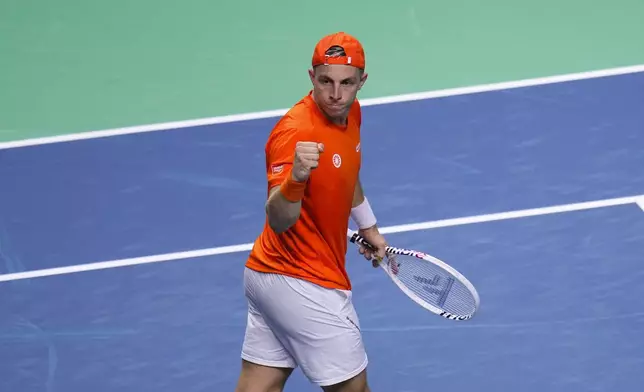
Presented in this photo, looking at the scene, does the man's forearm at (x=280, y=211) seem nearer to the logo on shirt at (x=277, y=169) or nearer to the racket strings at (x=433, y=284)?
the logo on shirt at (x=277, y=169)

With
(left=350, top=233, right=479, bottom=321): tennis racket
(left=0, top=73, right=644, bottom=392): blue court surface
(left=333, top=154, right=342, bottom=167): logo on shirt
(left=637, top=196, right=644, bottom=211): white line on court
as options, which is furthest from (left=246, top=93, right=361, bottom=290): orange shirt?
(left=637, top=196, right=644, bottom=211): white line on court

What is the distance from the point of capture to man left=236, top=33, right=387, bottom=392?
6.12 meters

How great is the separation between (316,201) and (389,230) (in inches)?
124

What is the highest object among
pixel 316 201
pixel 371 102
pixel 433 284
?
pixel 316 201

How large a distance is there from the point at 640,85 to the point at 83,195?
174 inches

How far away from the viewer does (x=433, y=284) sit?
7.02 metres

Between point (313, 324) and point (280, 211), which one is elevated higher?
point (280, 211)

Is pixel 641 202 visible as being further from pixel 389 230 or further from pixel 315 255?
pixel 315 255

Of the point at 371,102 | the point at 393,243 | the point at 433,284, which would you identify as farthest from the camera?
the point at 371,102

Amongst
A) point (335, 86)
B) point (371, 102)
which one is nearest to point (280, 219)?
point (335, 86)

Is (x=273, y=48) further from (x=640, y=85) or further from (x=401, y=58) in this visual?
(x=640, y=85)

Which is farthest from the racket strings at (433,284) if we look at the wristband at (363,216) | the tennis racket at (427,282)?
the wristband at (363,216)

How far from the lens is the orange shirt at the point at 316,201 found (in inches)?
241

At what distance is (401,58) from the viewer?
11.6 metres
